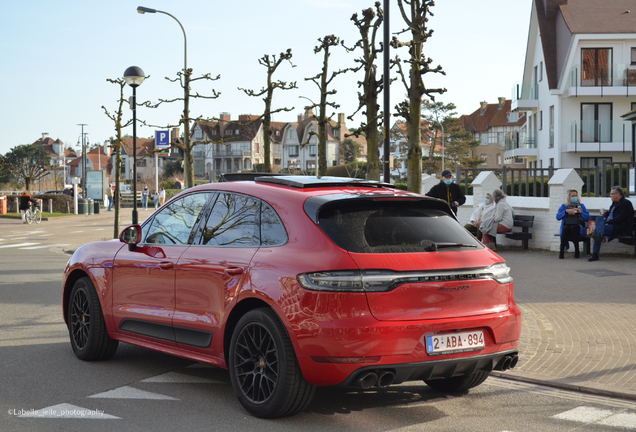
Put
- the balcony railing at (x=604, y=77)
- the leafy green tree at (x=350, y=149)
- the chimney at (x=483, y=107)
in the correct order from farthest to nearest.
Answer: the chimney at (x=483, y=107)
the leafy green tree at (x=350, y=149)
the balcony railing at (x=604, y=77)

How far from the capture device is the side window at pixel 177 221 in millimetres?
6105

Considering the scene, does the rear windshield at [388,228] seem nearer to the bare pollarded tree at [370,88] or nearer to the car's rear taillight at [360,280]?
the car's rear taillight at [360,280]

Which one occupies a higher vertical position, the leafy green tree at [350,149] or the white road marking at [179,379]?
the leafy green tree at [350,149]

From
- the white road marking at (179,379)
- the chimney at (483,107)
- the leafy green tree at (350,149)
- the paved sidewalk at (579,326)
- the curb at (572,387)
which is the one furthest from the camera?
the chimney at (483,107)

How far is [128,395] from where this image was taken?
19.0 feet

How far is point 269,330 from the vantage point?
16.2 ft

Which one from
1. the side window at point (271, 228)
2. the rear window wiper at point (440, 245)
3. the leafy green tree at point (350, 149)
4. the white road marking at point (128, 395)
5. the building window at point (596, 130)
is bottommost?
the white road marking at point (128, 395)

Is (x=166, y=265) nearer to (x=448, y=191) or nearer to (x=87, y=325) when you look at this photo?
(x=87, y=325)

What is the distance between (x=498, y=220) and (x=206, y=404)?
1389 cm

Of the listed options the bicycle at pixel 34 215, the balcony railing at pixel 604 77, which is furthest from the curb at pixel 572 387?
the balcony railing at pixel 604 77

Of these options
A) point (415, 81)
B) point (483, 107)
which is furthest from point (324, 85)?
point (483, 107)

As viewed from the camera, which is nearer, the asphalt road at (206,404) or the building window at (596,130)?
the asphalt road at (206,404)

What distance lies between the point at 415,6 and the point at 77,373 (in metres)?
12.2

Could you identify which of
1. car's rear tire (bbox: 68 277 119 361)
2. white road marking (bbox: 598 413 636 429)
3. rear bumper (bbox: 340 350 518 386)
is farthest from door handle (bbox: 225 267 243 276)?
white road marking (bbox: 598 413 636 429)
